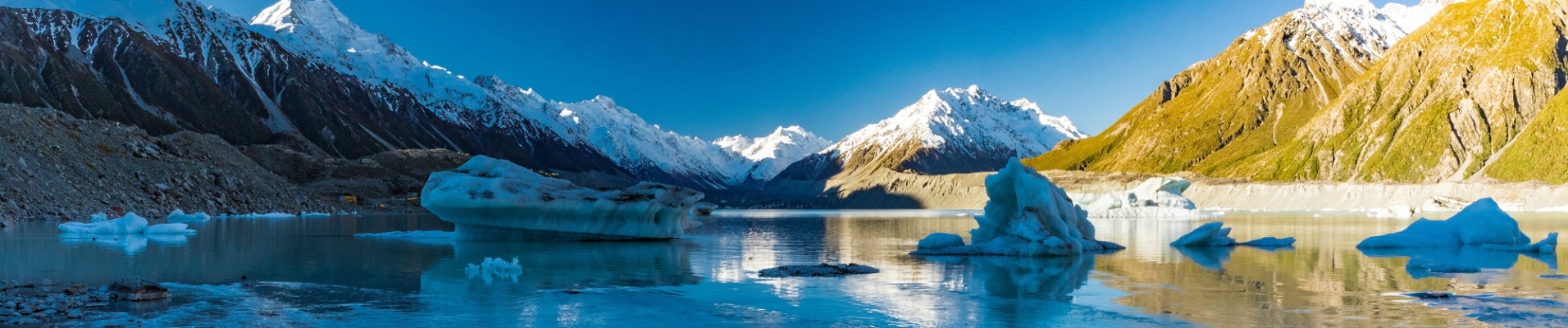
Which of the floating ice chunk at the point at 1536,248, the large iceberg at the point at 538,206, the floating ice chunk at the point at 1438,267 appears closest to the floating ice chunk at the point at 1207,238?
the floating ice chunk at the point at 1536,248

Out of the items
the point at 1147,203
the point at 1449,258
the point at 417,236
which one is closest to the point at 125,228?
the point at 417,236

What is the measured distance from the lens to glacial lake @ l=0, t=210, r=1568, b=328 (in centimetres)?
1227

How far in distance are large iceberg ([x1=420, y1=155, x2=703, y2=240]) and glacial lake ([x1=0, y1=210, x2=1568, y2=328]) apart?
253 cm

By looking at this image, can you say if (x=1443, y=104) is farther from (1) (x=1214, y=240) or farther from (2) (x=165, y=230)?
(2) (x=165, y=230)

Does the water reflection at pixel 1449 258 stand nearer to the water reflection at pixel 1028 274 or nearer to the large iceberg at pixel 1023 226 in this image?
the water reflection at pixel 1028 274

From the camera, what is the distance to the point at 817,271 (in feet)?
63.0

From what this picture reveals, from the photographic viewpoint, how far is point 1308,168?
149625 mm

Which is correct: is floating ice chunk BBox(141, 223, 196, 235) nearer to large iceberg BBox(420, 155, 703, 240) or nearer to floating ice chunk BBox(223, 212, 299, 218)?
large iceberg BBox(420, 155, 703, 240)

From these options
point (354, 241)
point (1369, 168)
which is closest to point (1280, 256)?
point (354, 241)

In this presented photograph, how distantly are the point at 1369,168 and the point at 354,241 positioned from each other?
5529 inches

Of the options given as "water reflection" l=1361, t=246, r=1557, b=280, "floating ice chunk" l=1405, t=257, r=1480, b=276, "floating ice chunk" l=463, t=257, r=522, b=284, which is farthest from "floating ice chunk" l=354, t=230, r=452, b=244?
"water reflection" l=1361, t=246, r=1557, b=280

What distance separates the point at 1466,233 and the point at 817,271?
65.7ft

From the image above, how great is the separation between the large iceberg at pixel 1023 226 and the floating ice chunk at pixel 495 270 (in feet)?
34.7

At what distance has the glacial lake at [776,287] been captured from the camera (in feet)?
40.2
